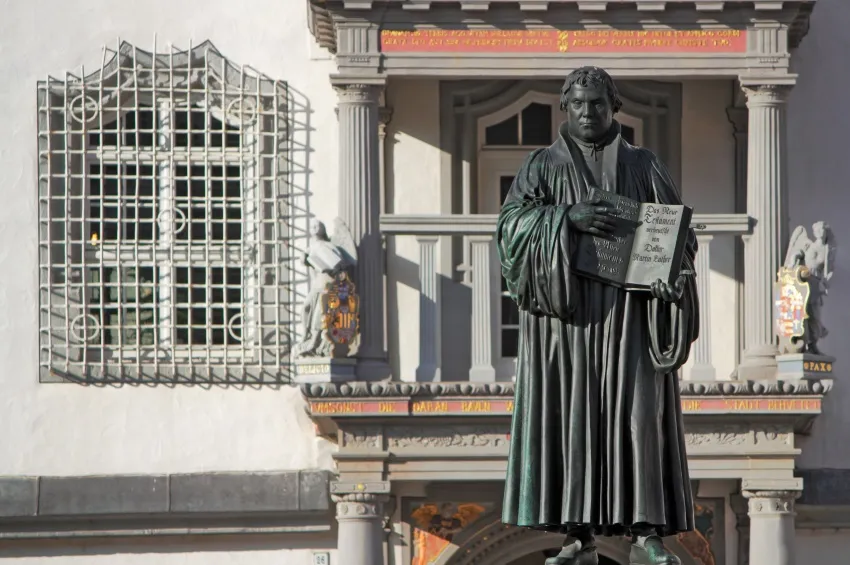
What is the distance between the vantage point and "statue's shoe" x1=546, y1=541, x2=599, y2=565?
8.59 meters

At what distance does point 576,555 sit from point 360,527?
1095 centimetres

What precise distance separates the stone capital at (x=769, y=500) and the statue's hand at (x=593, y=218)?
11337 millimetres

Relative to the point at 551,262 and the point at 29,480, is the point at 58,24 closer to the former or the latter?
the point at 29,480

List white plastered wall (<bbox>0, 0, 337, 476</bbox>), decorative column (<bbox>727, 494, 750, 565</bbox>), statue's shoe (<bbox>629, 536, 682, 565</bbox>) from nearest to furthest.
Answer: statue's shoe (<bbox>629, 536, 682, 565</bbox>), decorative column (<bbox>727, 494, 750, 565</bbox>), white plastered wall (<bbox>0, 0, 337, 476</bbox>)

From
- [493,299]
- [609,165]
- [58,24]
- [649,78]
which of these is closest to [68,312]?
[58,24]

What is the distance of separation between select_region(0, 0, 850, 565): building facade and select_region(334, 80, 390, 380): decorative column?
0.55m

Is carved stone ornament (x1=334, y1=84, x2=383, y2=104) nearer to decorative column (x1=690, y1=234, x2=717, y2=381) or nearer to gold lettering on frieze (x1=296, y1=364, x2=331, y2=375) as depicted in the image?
gold lettering on frieze (x1=296, y1=364, x2=331, y2=375)

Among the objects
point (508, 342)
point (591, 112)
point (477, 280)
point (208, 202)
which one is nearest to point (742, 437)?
point (508, 342)

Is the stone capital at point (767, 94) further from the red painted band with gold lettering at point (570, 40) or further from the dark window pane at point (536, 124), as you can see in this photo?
the dark window pane at point (536, 124)

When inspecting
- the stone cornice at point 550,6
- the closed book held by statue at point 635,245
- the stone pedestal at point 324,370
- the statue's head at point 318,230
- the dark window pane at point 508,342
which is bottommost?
the stone pedestal at point 324,370

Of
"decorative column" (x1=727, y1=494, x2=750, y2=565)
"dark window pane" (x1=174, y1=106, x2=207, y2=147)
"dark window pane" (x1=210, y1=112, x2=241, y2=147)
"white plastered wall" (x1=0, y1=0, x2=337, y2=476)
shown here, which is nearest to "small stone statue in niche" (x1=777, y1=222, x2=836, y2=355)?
"decorative column" (x1=727, y1=494, x2=750, y2=565)

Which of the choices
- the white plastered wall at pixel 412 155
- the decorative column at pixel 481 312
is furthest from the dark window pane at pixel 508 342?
the decorative column at pixel 481 312

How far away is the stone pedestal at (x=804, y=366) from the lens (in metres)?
19.2

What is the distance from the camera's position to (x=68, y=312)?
2075cm
